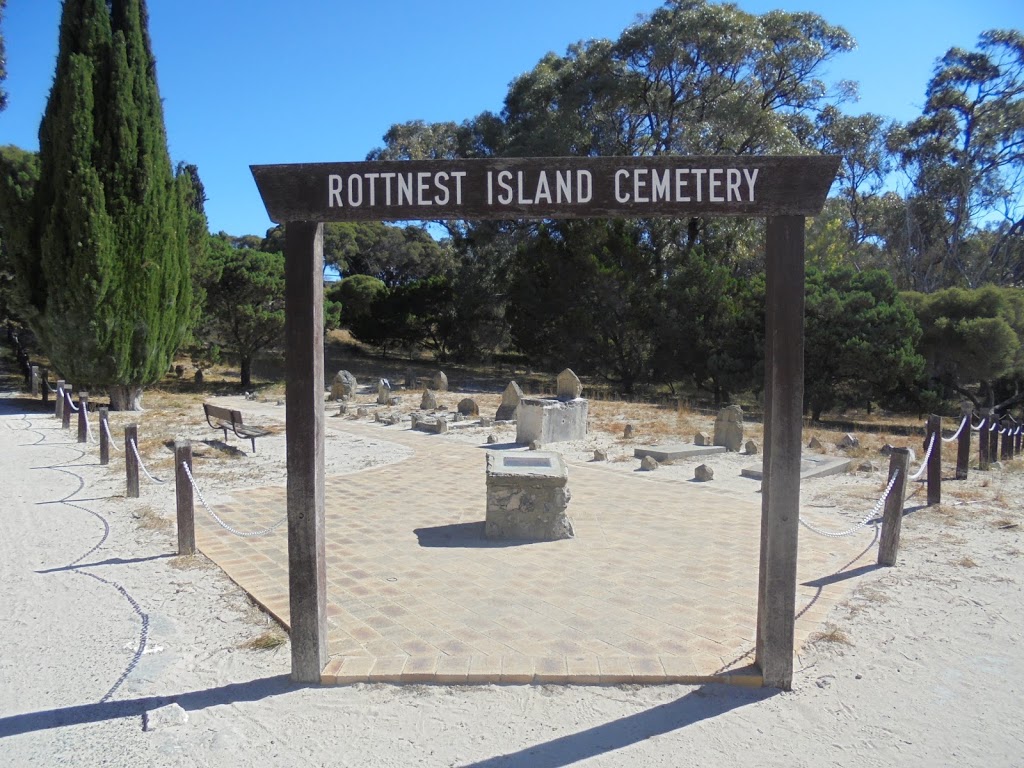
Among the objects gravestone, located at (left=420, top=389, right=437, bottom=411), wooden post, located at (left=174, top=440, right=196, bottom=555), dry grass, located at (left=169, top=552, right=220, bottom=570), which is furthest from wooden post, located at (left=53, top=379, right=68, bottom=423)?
dry grass, located at (left=169, top=552, right=220, bottom=570)

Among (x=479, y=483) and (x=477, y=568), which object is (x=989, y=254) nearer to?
(x=479, y=483)

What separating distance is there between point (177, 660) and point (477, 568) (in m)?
2.48

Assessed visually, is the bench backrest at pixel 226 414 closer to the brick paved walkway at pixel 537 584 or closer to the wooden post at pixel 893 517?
the brick paved walkway at pixel 537 584

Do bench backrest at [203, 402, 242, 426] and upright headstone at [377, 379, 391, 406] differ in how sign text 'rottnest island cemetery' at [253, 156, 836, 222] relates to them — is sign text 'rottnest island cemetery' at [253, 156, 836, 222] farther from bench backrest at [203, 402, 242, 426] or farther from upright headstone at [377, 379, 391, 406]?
upright headstone at [377, 379, 391, 406]

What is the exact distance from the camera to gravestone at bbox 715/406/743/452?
1293 cm

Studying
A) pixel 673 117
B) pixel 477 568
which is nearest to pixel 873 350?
pixel 673 117

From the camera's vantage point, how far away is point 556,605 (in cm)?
533

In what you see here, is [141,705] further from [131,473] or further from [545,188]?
[131,473]

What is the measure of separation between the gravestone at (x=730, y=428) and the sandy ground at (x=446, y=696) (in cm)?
604

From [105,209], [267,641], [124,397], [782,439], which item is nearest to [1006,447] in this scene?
[782,439]

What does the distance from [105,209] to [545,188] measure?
19.2 meters

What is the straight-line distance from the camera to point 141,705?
3.94 meters

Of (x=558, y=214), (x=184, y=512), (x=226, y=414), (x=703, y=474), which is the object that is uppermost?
(x=558, y=214)

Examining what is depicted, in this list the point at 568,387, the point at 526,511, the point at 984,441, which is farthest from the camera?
the point at 568,387
